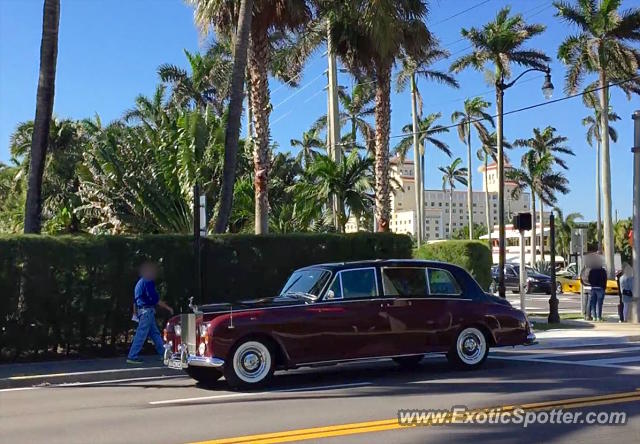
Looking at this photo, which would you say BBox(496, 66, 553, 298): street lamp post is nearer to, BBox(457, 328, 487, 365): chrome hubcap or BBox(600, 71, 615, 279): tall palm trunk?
BBox(457, 328, 487, 365): chrome hubcap

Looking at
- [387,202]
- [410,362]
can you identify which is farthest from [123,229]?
[410,362]

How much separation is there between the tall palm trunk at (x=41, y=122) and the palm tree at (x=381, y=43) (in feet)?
23.3

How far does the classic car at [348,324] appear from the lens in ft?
33.1

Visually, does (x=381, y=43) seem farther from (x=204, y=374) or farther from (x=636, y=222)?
(x=204, y=374)

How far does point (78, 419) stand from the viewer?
335 inches

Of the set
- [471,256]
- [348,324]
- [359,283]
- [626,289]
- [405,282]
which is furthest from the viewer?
[471,256]

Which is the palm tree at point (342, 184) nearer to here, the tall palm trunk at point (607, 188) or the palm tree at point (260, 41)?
the palm tree at point (260, 41)

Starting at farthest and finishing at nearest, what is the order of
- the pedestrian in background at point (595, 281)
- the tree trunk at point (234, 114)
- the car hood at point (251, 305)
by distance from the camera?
the pedestrian in background at point (595, 281) → the tree trunk at point (234, 114) → the car hood at point (251, 305)

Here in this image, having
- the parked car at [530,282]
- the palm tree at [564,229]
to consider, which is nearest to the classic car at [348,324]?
the parked car at [530,282]

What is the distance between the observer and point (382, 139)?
21453 millimetres

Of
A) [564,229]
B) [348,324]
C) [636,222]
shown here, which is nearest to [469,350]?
[348,324]

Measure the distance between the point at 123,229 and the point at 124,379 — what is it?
1297 cm

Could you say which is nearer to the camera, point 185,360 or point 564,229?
point 185,360

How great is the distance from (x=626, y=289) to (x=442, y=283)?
1071 centimetres
